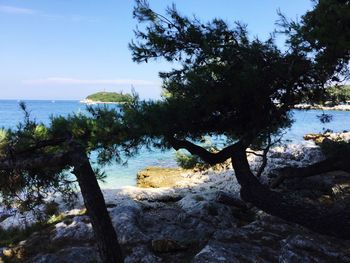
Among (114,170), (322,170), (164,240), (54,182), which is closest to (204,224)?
(164,240)

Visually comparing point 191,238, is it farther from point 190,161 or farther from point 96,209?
point 96,209

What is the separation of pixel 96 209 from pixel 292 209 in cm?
373

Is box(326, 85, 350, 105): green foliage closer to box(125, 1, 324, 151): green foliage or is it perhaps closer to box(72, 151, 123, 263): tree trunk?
box(125, 1, 324, 151): green foliage

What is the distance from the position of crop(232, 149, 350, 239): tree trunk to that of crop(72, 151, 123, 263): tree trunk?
322cm

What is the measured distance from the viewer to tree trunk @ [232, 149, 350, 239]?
6.79 meters

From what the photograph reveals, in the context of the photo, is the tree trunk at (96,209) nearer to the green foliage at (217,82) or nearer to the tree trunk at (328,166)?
the green foliage at (217,82)

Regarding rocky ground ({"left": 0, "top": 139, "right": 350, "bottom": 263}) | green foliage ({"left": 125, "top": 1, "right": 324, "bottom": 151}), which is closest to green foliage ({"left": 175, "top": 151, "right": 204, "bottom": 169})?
rocky ground ({"left": 0, "top": 139, "right": 350, "bottom": 263})

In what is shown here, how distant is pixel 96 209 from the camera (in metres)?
5.70

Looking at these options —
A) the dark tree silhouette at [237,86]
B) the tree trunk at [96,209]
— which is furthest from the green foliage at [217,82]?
the tree trunk at [96,209]

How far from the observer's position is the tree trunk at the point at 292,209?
22.3ft

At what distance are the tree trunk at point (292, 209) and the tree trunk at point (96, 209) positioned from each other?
322cm

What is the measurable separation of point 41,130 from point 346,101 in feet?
22.1

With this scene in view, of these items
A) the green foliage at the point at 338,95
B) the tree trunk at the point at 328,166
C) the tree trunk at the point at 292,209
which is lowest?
the tree trunk at the point at 292,209

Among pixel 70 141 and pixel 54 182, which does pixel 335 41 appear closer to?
pixel 70 141
